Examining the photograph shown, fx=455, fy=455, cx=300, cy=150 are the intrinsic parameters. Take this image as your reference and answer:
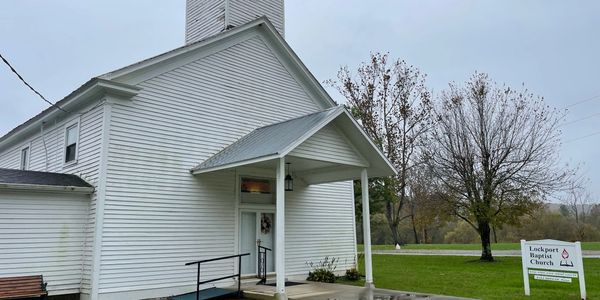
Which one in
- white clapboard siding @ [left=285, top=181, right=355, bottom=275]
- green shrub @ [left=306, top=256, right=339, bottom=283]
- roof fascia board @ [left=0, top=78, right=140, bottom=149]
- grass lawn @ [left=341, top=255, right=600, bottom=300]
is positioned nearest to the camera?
roof fascia board @ [left=0, top=78, right=140, bottom=149]

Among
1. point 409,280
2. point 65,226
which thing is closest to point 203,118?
point 65,226

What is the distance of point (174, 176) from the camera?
11.1m

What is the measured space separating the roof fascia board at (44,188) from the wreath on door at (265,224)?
15.1 ft

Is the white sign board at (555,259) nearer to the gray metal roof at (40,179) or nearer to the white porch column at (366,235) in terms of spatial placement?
the white porch column at (366,235)

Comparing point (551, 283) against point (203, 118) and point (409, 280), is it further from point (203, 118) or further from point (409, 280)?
point (203, 118)

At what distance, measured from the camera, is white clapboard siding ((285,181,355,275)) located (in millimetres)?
13234

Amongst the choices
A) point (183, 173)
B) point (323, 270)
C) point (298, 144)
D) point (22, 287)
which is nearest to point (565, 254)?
point (323, 270)

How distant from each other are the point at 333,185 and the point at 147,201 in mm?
6340

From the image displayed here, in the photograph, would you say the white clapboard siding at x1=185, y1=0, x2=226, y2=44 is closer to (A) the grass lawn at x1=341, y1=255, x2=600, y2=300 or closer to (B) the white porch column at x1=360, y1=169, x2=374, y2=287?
(B) the white porch column at x1=360, y1=169, x2=374, y2=287

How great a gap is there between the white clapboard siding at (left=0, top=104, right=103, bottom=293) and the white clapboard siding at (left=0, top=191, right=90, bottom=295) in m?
0.15

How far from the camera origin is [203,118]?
1197 cm

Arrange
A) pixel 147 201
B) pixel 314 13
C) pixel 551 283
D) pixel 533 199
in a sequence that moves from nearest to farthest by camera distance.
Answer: pixel 147 201
pixel 551 283
pixel 533 199
pixel 314 13

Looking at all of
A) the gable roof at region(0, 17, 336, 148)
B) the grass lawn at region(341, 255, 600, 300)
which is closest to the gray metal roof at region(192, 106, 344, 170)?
the gable roof at region(0, 17, 336, 148)

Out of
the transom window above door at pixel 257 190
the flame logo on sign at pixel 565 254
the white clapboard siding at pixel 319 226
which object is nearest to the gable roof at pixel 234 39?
the white clapboard siding at pixel 319 226
